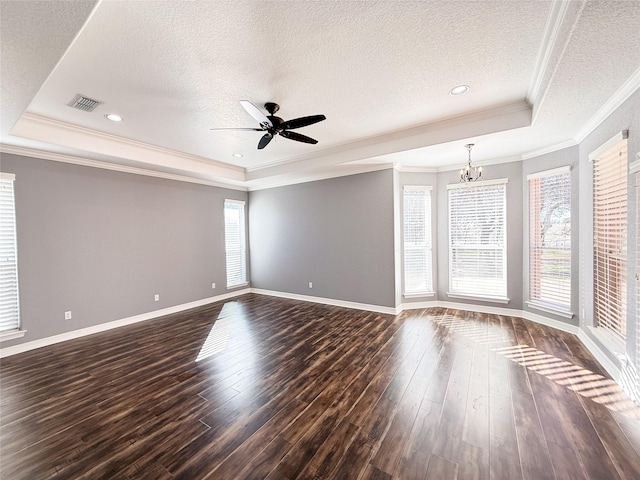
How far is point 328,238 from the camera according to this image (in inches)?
214

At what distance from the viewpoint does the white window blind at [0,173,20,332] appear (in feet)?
11.0

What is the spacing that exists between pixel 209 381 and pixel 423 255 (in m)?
4.20

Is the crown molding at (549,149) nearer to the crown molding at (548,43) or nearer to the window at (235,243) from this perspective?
the crown molding at (548,43)

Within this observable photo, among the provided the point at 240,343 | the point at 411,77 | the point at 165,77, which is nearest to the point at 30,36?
the point at 165,77

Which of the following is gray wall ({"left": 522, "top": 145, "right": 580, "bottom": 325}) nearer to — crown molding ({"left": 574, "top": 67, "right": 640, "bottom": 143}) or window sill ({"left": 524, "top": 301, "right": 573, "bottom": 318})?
window sill ({"left": 524, "top": 301, "right": 573, "bottom": 318})

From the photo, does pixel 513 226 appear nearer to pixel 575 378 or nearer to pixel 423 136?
pixel 423 136

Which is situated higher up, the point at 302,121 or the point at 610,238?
the point at 302,121

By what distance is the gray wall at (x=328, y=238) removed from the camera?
4801 millimetres

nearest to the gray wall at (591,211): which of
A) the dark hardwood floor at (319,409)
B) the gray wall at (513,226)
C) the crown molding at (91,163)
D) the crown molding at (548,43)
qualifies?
the dark hardwood floor at (319,409)

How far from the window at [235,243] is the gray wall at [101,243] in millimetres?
518

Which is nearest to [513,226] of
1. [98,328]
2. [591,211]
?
[591,211]

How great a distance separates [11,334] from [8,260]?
97cm

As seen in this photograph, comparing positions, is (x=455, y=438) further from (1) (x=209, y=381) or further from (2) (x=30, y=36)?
(2) (x=30, y=36)

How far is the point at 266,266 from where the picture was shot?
6.49 metres
